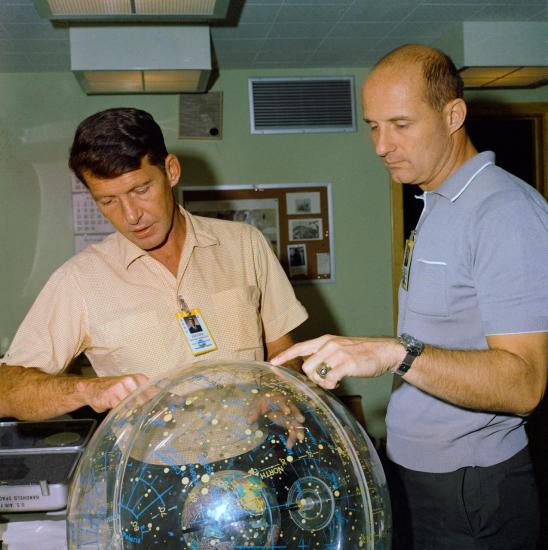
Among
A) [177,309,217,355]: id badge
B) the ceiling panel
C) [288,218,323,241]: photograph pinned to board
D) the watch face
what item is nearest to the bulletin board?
[288,218,323,241]: photograph pinned to board

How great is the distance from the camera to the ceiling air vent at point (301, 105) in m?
3.31

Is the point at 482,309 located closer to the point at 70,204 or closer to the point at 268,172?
the point at 268,172

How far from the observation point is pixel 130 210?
1.36m

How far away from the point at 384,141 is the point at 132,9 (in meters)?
1.36

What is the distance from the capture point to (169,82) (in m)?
2.98

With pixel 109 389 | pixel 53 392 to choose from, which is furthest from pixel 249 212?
pixel 109 389

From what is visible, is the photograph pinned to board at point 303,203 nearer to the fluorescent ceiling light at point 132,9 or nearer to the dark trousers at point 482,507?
the fluorescent ceiling light at point 132,9

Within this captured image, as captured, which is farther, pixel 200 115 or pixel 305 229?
pixel 305 229

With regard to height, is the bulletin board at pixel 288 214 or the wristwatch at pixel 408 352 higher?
the bulletin board at pixel 288 214

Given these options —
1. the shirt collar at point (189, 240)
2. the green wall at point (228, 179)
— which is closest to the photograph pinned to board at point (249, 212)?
the green wall at point (228, 179)

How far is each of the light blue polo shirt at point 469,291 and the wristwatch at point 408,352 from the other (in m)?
0.19

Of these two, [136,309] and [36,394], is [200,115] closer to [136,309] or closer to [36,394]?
[136,309]

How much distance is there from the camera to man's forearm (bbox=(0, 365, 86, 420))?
1102 millimetres

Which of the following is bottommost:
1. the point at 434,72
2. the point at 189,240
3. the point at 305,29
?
the point at 189,240
